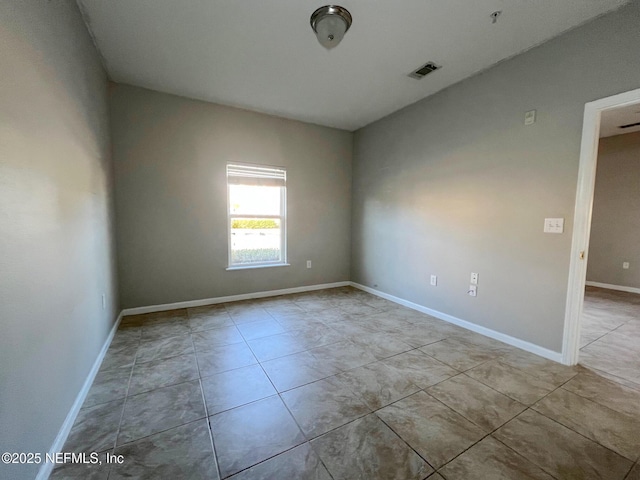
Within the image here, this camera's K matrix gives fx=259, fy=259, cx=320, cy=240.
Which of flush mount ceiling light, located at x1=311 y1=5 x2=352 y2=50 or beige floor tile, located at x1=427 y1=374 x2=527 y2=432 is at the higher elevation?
flush mount ceiling light, located at x1=311 y1=5 x2=352 y2=50

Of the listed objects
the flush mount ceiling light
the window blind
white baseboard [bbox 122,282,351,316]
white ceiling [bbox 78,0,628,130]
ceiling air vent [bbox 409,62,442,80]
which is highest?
ceiling air vent [bbox 409,62,442,80]

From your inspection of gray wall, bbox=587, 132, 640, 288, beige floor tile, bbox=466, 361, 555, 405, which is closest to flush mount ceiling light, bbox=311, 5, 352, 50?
beige floor tile, bbox=466, 361, 555, 405

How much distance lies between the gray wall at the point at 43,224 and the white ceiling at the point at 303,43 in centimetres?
52

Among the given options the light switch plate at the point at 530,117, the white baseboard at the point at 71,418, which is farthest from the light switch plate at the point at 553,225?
the white baseboard at the point at 71,418

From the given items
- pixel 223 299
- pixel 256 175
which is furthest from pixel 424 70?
pixel 223 299

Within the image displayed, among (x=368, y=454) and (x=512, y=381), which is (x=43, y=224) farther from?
(x=512, y=381)

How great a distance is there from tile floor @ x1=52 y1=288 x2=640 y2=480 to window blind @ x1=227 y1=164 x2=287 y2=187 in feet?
6.68

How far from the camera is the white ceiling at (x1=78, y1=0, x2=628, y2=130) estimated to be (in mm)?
1840

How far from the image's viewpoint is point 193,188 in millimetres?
3365

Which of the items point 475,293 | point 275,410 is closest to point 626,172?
point 475,293

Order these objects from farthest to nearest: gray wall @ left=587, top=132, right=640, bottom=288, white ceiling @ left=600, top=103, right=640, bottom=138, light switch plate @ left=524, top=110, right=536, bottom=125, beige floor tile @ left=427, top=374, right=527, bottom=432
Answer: gray wall @ left=587, top=132, right=640, bottom=288
white ceiling @ left=600, top=103, right=640, bottom=138
light switch plate @ left=524, top=110, right=536, bottom=125
beige floor tile @ left=427, top=374, right=527, bottom=432

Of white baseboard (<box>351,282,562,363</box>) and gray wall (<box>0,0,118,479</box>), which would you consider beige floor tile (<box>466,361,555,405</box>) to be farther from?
gray wall (<box>0,0,118,479</box>)

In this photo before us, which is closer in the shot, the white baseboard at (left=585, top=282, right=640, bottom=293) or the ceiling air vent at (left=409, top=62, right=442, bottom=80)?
the ceiling air vent at (left=409, top=62, right=442, bottom=80)

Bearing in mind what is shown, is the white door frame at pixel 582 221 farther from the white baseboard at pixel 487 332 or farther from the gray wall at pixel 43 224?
the gray wall at pixel 43 224
